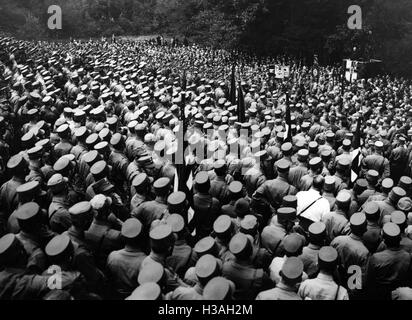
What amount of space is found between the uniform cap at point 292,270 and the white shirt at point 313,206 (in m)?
1.73

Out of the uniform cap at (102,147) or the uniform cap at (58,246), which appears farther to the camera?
the uniform cap at (102,147)

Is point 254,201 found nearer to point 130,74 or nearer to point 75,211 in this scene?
point 75,211

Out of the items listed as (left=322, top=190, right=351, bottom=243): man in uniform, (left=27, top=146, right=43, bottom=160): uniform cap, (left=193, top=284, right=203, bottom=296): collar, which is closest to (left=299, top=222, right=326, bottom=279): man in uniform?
(left=322, top=190, right=351, bottom=243): man in uniform

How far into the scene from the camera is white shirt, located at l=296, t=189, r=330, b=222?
193 inches

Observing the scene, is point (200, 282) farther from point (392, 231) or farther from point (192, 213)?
point (392, 231)

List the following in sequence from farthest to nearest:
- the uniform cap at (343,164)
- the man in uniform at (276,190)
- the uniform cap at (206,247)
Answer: the uniform cap at (343,164)
the man in uniform at (276,190)
the uniform cap at (206,247)

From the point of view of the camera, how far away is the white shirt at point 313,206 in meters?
4.90

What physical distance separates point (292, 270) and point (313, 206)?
1986 mm

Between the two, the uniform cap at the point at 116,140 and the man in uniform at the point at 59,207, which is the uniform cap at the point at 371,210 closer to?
the man in uniform at the point at 59,207

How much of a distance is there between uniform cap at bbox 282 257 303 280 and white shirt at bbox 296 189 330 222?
1.73 m

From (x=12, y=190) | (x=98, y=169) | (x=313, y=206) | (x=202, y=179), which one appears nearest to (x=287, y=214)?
(x=313, y=206)

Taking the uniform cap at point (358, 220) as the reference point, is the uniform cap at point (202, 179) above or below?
above

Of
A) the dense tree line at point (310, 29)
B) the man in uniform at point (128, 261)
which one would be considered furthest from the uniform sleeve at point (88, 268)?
the dense tree line at point (310, 29)

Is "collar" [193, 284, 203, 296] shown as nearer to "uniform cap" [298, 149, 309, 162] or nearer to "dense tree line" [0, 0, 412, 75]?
"uniform cap" [298, 149, 309, 162]
